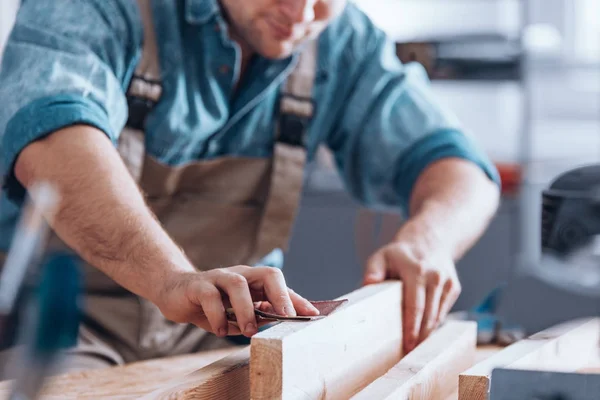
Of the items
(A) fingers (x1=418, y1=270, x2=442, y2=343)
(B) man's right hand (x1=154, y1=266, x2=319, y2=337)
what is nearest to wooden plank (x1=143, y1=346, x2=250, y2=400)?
(B) man's right hand (x1=154, y1=266, x2=319, y2=337)

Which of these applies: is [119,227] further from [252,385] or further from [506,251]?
[506,251]

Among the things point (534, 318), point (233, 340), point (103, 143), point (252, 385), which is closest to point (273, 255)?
point (233, 340)

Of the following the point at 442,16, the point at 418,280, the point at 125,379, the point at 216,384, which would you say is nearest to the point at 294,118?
the point at 418,280

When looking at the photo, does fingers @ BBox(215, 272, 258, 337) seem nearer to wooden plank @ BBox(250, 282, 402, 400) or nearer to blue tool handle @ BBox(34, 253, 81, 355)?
wooden plank @ BBox(250, 282, 402, 400)

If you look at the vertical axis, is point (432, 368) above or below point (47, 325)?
below

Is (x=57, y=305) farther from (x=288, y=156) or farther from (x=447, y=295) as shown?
(x=288, y=156)

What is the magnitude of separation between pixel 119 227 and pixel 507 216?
75.1 inches

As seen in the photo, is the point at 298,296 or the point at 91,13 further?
the point at 91,13

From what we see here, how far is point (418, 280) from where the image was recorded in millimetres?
1116

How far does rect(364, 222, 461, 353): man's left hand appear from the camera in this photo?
1094 millimetres

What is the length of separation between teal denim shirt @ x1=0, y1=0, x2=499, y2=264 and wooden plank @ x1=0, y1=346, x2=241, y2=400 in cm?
28

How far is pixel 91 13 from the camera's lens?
3.91 feet

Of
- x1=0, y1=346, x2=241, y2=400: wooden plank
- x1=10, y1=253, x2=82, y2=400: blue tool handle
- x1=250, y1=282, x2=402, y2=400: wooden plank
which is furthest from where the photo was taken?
x1=0, y1=346, x2=241, y2=400: wooden plank

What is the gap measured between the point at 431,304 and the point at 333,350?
319 millimetres
